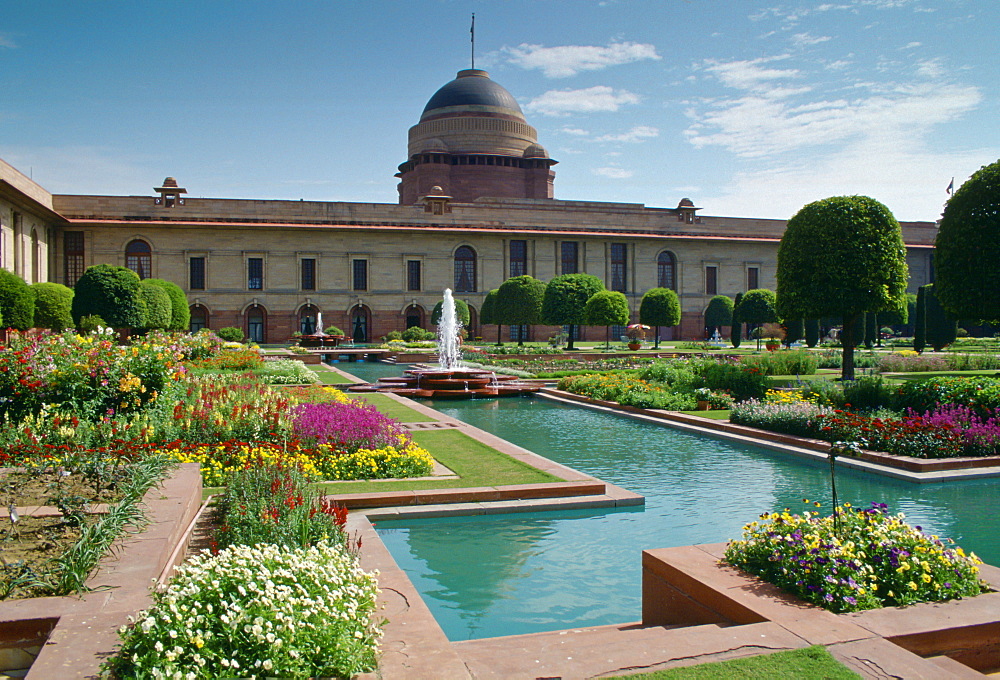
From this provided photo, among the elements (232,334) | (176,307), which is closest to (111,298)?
(176,307)

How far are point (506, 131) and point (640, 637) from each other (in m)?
50.9

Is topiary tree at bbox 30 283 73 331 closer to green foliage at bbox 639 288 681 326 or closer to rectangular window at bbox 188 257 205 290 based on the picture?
rectangular window at bbox 188 257 205 290

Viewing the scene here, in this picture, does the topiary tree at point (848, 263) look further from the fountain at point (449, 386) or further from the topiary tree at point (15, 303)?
the topiary tree at point (15, 303)

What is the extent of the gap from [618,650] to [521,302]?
3307 centimetres

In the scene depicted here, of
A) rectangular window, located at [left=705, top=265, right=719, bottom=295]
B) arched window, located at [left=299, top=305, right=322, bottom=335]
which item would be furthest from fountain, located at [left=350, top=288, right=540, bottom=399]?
rectangular window, located at [left=705, top=265, right=719, bottom=295]

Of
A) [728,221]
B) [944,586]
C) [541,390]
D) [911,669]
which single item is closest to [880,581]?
[944,586]

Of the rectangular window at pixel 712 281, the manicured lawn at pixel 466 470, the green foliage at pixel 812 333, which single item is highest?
the rectangular window at pixel 712 281

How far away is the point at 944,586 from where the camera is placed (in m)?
3.85

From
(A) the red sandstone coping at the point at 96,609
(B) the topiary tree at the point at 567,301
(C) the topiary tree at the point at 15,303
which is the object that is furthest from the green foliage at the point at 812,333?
(A) the red sandstone coping at the point at 96,609

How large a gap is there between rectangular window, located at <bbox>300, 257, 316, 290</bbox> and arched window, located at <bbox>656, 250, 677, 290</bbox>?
20201 millimetres

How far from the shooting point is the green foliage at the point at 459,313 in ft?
135

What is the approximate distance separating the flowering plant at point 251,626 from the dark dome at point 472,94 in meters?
51.5

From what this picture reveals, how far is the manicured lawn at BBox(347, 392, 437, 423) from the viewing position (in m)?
12.3

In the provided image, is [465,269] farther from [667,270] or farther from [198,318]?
[198,318]
